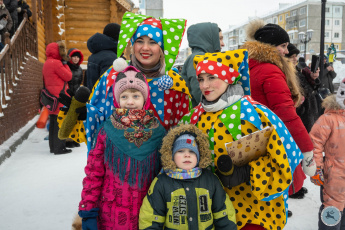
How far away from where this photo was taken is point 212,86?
1824 millimetres

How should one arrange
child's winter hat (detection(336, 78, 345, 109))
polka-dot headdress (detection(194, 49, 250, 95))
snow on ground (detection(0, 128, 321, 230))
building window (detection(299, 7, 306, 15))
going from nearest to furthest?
polka-dot headdress (detection(194, 49, 250, 95)) → child's winter hat (detection(336, 78, 345, 109)) → snow on ground (detection(0, 128, 321, 230)) → building window (detection(299, 7, 306, 15))

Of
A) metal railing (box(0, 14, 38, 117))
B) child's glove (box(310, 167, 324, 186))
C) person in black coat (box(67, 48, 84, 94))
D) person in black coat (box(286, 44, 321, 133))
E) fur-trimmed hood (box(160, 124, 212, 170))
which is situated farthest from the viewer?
person in black coat (box(67, 48, 84, 94))

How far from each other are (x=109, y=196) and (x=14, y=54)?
20.1ft

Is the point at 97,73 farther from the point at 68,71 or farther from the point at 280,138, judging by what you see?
the point at 280,138

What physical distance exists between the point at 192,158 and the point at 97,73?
2873 millimetres

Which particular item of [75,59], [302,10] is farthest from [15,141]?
[302,10]

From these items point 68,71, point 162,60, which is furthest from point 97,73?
point 162,60

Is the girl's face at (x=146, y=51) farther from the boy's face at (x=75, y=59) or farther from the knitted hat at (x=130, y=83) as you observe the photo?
the boy's face at (x=75, y=59)

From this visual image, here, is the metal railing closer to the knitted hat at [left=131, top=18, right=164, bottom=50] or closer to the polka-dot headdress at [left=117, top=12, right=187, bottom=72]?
the polka-dot headdress at [left=117, top=12, right=187, bottom=72]

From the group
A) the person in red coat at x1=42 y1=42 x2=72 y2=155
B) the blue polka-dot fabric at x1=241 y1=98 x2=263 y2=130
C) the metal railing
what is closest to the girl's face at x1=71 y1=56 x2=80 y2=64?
the person in red coat at x1=42 y1=42 x2=72 y2=155

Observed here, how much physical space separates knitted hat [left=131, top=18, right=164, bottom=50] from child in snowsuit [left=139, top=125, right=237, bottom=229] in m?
0.82

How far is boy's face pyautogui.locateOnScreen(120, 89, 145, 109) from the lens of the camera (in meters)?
1.83

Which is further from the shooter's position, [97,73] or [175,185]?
[97,73]

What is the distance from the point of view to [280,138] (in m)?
1.67
